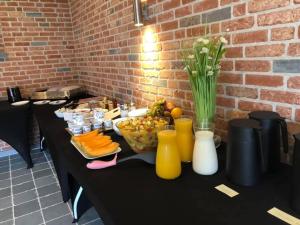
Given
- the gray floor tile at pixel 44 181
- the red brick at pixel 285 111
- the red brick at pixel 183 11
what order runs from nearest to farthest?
1. the red brick at pixel 285 111
2. the red brick at pixel 183 11
3. the gray floor tile at pixel 44 181

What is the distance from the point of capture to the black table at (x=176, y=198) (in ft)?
2.45

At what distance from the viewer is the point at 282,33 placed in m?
0.96

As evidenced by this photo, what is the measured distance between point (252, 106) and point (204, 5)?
0.56 m

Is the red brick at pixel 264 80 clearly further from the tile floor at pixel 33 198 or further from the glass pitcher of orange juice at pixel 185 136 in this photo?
the tile floor at pixel 33 198

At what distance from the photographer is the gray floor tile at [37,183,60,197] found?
2.27 meters

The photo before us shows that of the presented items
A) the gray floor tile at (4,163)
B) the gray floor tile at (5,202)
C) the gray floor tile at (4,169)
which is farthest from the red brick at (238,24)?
the gray floor tile at (4,163)

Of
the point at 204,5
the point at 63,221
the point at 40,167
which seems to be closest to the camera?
the point at 204,5

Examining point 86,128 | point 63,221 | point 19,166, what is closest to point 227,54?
point 86,128

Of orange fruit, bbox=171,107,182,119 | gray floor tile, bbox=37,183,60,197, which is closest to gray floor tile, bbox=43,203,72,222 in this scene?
gray floor tile, bbox=37,183,60,197

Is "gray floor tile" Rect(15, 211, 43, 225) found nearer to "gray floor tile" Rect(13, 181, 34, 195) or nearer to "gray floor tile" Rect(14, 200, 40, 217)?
"gray floor tile" Rect(14, 200, 40, 217)

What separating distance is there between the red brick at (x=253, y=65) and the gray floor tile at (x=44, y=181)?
2084 mm

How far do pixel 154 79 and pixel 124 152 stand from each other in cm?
77

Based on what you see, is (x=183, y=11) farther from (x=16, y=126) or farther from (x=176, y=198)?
(x=16, y=126)

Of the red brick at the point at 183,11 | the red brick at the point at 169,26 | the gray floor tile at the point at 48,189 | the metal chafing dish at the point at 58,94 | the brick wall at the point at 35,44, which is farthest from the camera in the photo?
the brick wall at the point at 35,44
